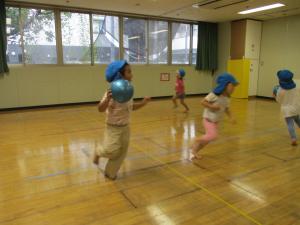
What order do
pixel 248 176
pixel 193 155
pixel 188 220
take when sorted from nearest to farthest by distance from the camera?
pixel 188 220 < pixel 248 176 < pixel 193 155

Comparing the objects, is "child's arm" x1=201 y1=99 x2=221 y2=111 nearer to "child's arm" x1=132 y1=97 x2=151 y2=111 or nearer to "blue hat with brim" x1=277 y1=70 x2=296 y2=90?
"child's arm" x1=132 y1=97 x2=151 y2=111

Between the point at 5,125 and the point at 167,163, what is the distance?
12.1 ft

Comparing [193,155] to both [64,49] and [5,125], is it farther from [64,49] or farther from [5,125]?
[64,49]

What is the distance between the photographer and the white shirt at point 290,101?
354 cm

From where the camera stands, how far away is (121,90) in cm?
213

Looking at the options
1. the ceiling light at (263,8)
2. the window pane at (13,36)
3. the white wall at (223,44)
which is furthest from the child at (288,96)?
the window pane at (13,36)

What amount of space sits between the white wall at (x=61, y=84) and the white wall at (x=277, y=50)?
3.43m

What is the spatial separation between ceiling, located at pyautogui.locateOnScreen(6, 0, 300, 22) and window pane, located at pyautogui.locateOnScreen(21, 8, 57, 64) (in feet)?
1.67

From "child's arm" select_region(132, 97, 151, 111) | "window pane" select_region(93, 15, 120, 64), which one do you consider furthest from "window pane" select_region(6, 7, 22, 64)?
"child's arm" select_region(132, 97, 151, 111)

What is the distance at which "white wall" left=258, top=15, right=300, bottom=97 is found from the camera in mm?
7898

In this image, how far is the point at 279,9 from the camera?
23.1 feet

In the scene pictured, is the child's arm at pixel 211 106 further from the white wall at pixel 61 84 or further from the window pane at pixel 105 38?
the window pane at pixel 105 38

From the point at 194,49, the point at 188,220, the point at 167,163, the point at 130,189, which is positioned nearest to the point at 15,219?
the point at 130,189

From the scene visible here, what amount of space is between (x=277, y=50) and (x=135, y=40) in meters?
4.71
